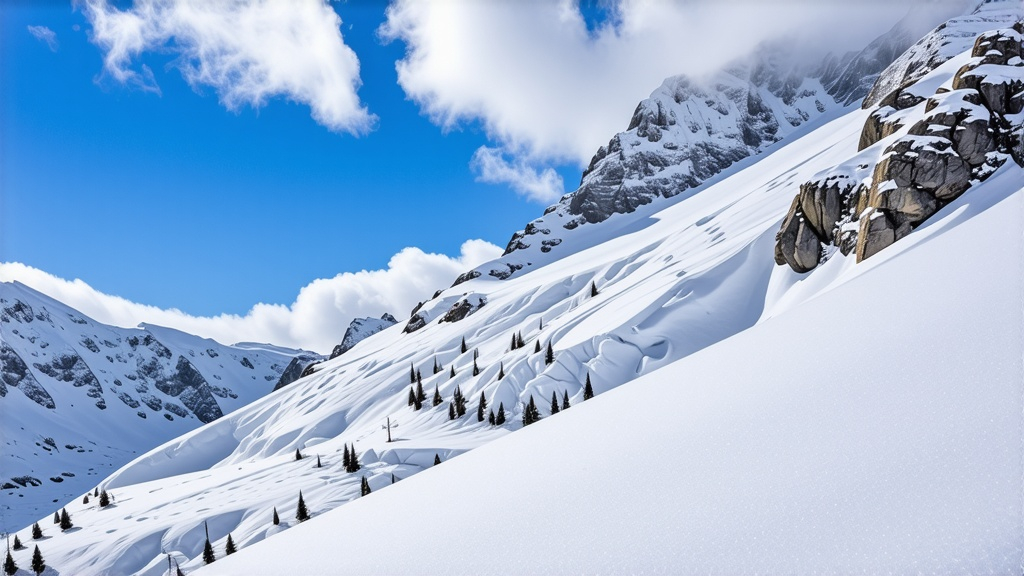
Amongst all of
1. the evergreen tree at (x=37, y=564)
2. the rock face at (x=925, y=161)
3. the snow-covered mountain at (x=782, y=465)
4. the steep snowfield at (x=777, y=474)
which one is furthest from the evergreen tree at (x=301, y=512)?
the rock face at (x=925, y=161)

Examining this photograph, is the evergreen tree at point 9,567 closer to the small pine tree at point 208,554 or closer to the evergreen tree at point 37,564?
the evergreen tree at point 37,564

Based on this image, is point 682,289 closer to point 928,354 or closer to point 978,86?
point 978,86

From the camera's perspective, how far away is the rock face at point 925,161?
168 feet

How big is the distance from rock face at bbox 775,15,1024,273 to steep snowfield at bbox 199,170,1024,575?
5136cm

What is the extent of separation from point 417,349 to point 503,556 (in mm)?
125541

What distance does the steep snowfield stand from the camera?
4277 millimetres

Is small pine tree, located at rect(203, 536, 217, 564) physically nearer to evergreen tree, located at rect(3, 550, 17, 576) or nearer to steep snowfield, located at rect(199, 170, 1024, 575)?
evergreen tree, located at rect(3, 550, 17, 576)

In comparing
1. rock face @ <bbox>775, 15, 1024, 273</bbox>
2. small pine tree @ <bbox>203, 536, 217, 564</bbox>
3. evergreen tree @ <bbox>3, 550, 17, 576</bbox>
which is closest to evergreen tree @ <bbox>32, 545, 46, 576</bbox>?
evergreen tree @ <bbox>3, 550, 17, 576</bbox>

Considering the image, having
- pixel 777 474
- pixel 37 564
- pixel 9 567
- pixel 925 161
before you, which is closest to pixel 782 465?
pixel 777 474

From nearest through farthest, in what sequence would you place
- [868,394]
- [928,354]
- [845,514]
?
[845,514] → [868,394] → [928,354]

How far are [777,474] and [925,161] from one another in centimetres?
6186

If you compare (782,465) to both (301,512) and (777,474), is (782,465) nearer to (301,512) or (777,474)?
(777,474)

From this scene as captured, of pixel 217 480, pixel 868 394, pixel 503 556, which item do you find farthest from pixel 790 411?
pixel 217 480

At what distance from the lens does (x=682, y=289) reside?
3078 inches
